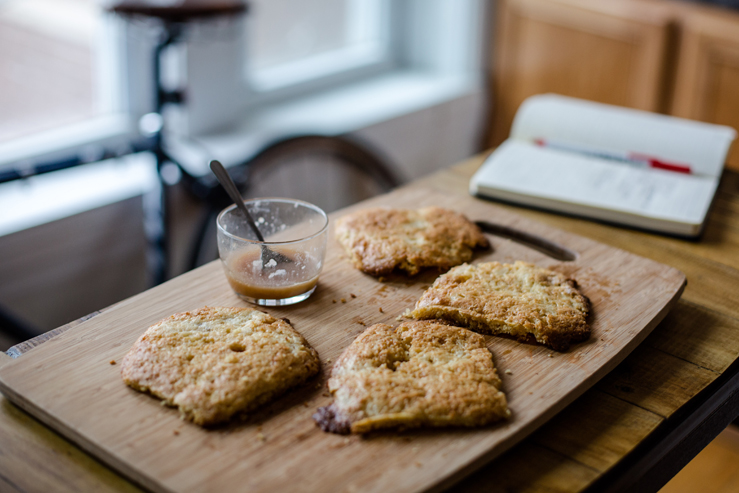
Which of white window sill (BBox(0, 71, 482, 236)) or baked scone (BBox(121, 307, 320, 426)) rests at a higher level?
baked scone (BBox(121, 307, 320, 426))

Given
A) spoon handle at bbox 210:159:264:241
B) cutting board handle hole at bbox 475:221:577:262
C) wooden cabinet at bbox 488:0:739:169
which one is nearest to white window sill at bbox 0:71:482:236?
wooden cabinet at bbox 488:0:739:169

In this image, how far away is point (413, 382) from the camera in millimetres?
797

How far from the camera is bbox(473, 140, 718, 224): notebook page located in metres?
1.31

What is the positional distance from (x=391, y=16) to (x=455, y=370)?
7.74 ft

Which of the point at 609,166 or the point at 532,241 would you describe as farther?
the point at 609,166

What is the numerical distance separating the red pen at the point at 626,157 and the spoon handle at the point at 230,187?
791 millimetres

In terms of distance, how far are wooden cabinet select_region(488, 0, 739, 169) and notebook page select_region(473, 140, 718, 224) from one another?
37.1 inches

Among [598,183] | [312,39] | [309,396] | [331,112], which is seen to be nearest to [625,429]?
[309,396]

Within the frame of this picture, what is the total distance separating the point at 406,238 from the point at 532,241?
0.24 m

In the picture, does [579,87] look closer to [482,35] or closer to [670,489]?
[482,35]

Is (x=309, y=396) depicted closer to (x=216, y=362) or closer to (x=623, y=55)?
(x=216, y=362)

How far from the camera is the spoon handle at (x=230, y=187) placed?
3.27 ft

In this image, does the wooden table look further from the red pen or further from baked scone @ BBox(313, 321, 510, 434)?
the red pen

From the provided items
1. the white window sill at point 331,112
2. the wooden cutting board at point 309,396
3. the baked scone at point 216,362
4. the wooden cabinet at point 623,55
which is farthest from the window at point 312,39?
the baked scone at point 216,362
